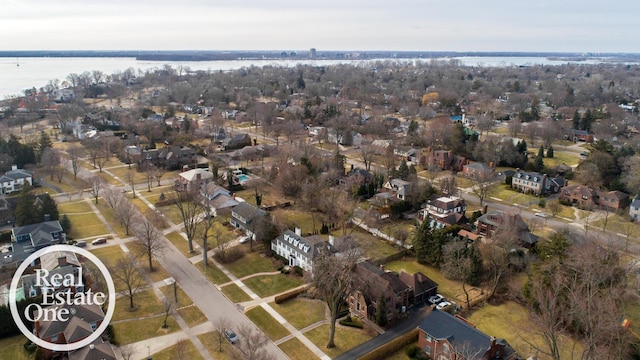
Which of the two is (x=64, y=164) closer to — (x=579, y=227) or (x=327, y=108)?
(x=327, y=108)

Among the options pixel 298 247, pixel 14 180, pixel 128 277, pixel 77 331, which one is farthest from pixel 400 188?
pixel 14 180

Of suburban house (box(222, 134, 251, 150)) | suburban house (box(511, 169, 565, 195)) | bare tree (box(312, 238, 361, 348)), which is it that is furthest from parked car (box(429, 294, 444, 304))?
suburban house (box(222, 134, 251, 150))

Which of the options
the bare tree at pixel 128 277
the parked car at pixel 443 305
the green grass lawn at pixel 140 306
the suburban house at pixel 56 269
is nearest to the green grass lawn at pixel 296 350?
the green grass lawn at pixel 140 306

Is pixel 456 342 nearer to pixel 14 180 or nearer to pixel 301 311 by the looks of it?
pixel 301 311

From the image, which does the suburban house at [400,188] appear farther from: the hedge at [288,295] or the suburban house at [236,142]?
the suburban house at [236,142]

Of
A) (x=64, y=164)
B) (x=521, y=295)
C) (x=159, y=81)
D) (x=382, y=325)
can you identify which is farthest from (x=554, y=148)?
(x=159, y=81)
